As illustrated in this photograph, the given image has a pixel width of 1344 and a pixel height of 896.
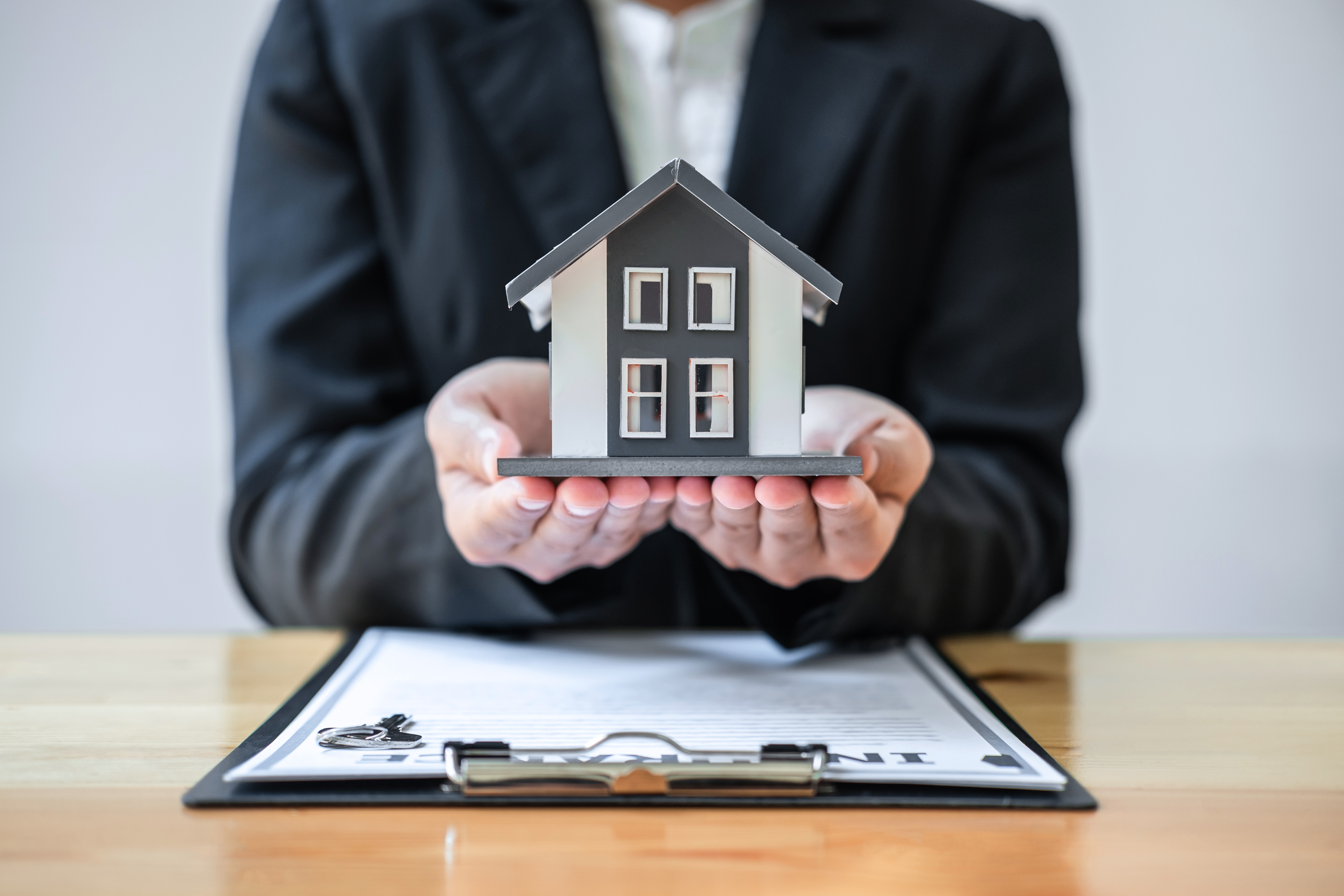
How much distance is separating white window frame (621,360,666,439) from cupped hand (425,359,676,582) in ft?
0.20

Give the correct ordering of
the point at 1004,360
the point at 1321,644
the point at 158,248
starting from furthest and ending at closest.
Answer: the point at 158,248 < the point at 1004,360 < the point at 1321,644

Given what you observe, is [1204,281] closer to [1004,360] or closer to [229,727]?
[1004,360]

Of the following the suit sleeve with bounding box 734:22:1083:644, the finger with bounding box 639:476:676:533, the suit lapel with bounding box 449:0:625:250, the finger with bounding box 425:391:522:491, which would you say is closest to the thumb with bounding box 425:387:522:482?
the finger with bounding box 425:391:522:491

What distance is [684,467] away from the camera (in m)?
0.72

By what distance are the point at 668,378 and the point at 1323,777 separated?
536mm

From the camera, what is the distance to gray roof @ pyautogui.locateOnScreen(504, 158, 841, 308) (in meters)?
0.75

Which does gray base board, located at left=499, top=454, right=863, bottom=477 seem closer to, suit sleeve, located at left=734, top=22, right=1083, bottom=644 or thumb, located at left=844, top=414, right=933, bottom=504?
thumb, located at left=844, top=414, right=933, bottom=504

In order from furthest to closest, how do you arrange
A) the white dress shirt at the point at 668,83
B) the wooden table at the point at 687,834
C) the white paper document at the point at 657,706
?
the white dress shirt at the point at 668,83 → the white paper document at the point at 657,706 → the wooden table at the point at 687,834

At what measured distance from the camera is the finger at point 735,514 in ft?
2.38

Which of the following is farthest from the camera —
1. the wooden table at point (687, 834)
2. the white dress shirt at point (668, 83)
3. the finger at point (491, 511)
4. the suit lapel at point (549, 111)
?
the white dress shirt at point (668, 83)

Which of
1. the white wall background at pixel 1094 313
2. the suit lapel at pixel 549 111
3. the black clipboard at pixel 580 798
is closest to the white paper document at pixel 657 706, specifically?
the black clipboard at pixel 580 798

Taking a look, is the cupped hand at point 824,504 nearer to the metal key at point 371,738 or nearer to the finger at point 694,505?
the finger at point 694,505

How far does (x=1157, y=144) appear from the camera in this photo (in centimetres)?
268

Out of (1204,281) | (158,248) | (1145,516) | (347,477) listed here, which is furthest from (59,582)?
(1204,281)
